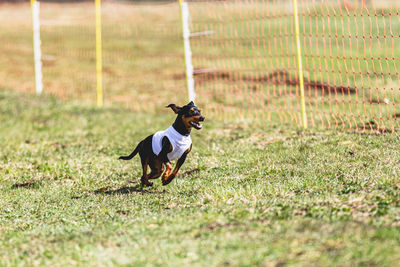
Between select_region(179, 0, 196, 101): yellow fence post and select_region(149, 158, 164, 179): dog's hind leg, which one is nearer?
select_region(149, 158, 164, 179): dog's hind leg

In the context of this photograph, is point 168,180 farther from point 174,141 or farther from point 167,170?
point 174,141

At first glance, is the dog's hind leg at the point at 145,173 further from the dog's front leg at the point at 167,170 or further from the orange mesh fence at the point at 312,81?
the orange mesh fence at the point at 312,81

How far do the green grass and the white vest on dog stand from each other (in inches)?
22.8

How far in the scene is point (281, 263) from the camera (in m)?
4.87

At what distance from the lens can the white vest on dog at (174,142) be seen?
7.49 meters

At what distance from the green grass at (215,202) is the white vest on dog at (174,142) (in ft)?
1.90

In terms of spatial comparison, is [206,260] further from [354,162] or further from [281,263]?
[354,162]

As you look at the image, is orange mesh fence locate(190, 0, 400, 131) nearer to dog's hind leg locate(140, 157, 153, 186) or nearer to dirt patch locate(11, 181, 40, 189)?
dog's hind leg locate(140, 157, 153, 186)

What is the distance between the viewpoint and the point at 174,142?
7488 mm

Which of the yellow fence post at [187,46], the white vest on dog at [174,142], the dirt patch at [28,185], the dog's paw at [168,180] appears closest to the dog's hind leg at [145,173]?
the white vest on dog at [174,142]

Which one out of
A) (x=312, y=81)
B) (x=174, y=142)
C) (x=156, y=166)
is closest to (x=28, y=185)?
(x=156, y=166)

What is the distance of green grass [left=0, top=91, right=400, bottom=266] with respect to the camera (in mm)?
5254

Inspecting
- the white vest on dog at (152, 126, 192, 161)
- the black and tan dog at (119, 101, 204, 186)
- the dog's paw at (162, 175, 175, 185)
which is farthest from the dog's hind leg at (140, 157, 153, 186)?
the dog's paw at (162, 175, 175, 185)

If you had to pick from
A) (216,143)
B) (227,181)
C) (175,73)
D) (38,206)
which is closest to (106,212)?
(38,206)
